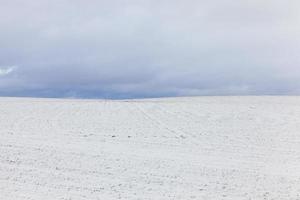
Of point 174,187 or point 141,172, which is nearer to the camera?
point 174,187

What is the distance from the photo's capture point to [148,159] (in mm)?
11539

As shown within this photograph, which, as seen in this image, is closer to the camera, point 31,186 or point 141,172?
point 31,186

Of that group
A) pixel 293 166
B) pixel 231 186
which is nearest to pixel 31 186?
pixel 231 186

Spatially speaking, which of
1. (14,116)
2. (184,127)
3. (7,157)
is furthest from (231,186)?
(14,116)

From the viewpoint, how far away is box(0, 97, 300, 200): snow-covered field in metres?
8.51

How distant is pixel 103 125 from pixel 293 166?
9.67m

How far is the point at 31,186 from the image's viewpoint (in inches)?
341

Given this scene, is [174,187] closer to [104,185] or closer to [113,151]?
[104,185]

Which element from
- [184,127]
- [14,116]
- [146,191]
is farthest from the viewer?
[14,116]

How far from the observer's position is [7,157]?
452 inches

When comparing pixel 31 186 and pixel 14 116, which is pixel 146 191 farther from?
pixel 14 116

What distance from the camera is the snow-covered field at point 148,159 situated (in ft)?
27.9

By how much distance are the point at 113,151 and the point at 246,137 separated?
561 centimetres

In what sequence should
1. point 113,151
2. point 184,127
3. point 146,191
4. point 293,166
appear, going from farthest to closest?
point 184,127 < point 113,151 < point 293,166 < point 146,191
